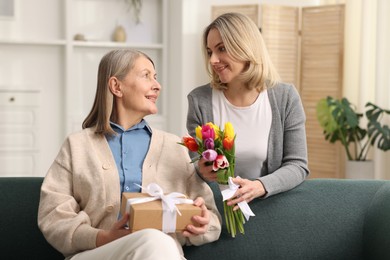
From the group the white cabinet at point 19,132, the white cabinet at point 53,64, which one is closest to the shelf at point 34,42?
the white cabinet at point 53,64

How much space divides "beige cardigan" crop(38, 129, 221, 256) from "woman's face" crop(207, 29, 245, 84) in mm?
372

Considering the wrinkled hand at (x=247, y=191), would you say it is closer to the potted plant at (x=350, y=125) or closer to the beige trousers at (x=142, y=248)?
the beige trousers at (x=142, y=248)

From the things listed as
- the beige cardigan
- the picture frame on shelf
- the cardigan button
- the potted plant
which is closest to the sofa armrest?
the beige cardigan

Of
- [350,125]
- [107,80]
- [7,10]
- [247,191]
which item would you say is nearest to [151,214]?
[247,191]

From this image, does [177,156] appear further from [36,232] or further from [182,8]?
[182,8]

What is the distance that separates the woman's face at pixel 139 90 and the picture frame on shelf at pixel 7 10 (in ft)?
13.9

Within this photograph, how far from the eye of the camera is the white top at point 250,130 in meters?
2.73

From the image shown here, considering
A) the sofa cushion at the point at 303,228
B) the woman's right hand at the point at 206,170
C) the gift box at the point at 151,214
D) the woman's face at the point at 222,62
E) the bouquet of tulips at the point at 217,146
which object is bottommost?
the sofa cushion at the point at 303,228

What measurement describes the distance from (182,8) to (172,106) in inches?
35.8

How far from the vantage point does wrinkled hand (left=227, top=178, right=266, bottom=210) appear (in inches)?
96.3

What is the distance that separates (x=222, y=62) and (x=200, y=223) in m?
0.75

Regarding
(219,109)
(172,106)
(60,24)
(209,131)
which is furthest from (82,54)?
(209,131)

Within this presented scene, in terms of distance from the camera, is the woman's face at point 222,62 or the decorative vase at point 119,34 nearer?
the woman's face at point 222,62

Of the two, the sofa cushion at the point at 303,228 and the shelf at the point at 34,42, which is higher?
the shelf at the point at 34,42
